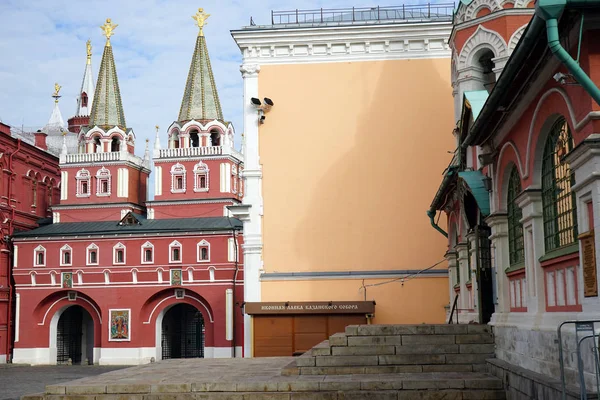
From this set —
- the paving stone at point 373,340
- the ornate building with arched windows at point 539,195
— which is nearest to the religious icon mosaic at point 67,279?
the ornate building with arched windows at point 539,195

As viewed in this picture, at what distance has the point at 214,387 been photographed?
12047 mm

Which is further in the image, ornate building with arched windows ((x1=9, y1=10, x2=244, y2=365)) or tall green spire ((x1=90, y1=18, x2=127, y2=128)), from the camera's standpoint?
tall green spire ((x1=90, y1=18, x2=127, y2=128))

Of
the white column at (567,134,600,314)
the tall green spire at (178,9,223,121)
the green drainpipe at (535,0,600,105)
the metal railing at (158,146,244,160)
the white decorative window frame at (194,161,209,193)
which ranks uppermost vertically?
the tall green spire at (178,9,223,121)

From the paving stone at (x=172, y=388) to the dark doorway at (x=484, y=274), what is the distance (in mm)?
5058

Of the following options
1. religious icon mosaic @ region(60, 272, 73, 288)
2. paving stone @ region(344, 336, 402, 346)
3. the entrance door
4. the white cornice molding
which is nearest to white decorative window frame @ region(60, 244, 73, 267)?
religious icon mosaic @ region(60, 272, 73, 288)

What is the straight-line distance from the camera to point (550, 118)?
8961 millimetres

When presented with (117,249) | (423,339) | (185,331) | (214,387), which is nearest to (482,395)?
(423,339)

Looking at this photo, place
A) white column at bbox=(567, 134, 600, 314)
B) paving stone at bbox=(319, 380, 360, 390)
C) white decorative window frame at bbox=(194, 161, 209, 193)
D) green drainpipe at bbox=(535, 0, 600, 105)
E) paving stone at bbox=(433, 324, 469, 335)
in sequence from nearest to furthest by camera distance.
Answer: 1. green drainpipe at bbox=(535, 0, 600, 105)
2. white column at bbox=(567, 134, 600, 314)
3. paving stone at bbox=(319, 380, 360, 390)
4. paving stone at bbox=(433, 324, 469, 335)
5. white decorative window frame at bbox=(194, 161, 209, 193)

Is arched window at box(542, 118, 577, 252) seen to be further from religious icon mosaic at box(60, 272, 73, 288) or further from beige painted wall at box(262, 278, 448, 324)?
religious icon mosaic at box(60, 272, 73, 288)

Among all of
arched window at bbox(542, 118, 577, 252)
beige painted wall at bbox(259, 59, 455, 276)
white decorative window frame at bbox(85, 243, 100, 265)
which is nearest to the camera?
arched window at bbox(542, 118, 577, 252)

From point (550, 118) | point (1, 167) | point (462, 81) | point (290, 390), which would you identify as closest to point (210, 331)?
point (1, 167)

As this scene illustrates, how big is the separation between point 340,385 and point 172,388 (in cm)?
246

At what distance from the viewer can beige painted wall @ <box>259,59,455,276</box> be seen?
2480cm

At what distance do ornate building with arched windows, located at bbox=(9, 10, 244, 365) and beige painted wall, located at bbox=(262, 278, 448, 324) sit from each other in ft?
63.2
